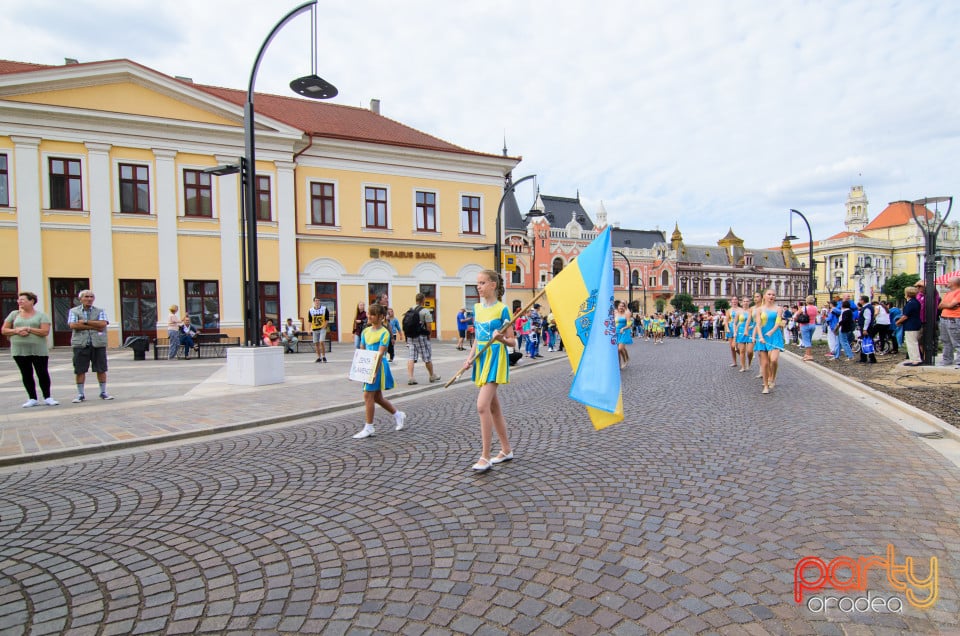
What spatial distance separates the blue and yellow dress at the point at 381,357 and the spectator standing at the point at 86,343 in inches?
196

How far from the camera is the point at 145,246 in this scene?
914 inches

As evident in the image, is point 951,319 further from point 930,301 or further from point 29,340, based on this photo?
point 29,340

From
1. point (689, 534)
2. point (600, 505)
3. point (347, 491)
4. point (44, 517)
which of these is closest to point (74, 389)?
point (44, 517)

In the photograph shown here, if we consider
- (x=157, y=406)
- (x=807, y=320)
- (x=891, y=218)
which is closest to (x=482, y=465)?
(x=157, y=406)

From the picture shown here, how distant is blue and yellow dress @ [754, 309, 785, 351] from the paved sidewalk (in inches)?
241

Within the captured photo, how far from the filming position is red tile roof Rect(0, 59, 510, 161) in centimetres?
2772

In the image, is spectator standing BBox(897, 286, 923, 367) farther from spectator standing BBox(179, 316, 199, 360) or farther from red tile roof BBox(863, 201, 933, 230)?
red tile roof BBox(863, 201, 933, 230)

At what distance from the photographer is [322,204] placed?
1058 inches

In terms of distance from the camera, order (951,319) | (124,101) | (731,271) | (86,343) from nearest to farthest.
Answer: (86,343) < (951,319) < (124,101) < (731,271)

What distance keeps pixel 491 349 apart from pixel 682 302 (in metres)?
84.5

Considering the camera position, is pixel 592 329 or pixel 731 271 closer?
pixel 592 329

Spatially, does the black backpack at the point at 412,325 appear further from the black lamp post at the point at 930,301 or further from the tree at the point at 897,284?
the tree at the point at 897,284

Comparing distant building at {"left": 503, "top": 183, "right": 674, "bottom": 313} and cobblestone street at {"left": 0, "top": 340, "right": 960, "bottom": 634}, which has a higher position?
distant building at {"left": 503, "top": 183, "right": 674, "bottom": 313}

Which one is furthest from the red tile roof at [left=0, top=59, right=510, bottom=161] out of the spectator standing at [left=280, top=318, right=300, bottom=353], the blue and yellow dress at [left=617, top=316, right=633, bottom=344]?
the blue and yellow dress at [left=617, top=316, right=633, bottom=344]
